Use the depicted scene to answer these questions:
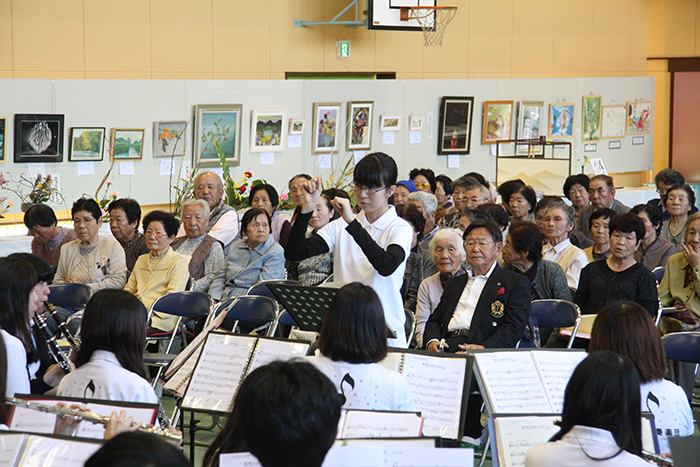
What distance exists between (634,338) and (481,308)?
1.19 metres

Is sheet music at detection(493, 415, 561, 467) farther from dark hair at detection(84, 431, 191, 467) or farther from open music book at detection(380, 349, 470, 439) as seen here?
dark hair at detection(84, 431, 191, 467)

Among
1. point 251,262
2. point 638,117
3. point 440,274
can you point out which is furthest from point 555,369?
point 638,117

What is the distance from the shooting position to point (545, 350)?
2998mm

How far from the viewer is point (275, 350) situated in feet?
10.1

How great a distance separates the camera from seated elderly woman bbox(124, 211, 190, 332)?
5.12m

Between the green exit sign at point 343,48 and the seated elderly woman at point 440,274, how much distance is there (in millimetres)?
6081

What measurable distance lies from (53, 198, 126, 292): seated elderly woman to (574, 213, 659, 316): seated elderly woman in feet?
10.8

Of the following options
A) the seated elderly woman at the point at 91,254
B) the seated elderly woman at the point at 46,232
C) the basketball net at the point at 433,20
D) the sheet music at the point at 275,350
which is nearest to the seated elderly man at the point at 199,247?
the seated elderly woman at the point at 91,254

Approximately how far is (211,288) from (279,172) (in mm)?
3831

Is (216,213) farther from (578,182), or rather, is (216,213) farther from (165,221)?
(578,182)

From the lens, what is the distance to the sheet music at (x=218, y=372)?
3002mm

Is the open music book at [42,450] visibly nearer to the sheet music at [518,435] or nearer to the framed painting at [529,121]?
the sheet music at [518,435]

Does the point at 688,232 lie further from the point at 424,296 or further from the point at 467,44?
the point at 467,44

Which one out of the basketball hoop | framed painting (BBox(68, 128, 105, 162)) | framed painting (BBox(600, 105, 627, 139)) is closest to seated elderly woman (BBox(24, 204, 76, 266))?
framed painting (BBox(68, 128, 105, 162))
